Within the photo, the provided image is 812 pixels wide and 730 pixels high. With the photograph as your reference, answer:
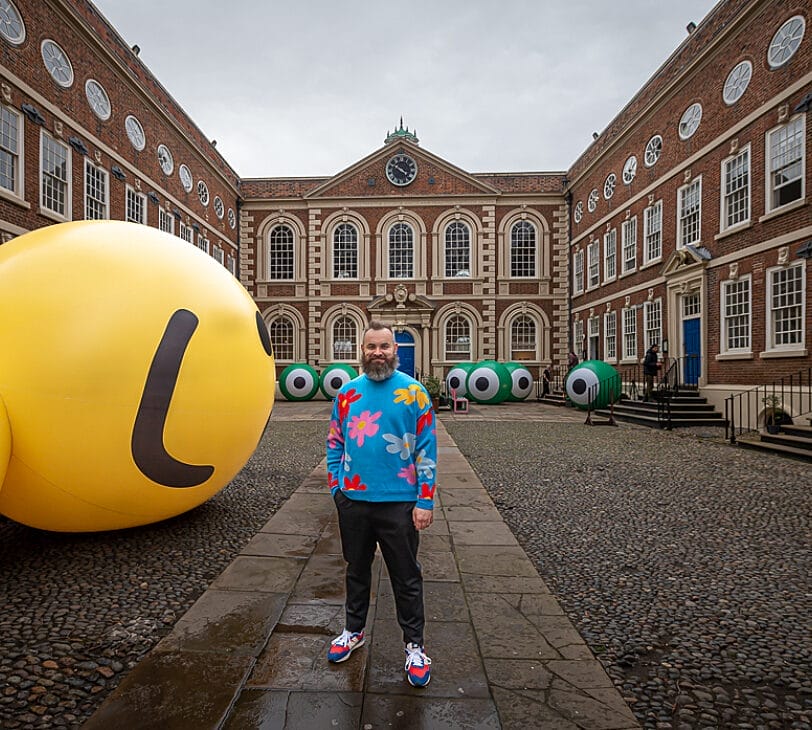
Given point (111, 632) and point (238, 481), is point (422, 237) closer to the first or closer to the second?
point (238, 481)

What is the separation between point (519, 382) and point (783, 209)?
12.3m

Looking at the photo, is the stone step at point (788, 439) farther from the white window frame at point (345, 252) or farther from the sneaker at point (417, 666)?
the white window frame at point (345, 252)

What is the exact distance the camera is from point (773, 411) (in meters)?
11.8

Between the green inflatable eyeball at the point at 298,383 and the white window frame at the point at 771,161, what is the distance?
17528 millimetres

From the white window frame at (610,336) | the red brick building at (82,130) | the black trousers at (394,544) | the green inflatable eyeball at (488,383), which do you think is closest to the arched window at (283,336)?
the red brick building at (82,130)

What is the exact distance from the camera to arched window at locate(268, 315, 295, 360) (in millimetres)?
28531

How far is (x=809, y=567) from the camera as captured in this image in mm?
4180

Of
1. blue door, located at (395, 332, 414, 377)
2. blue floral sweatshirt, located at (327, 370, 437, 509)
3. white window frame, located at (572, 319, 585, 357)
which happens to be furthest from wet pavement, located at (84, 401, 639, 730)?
blue door, located at (395, 332, 414, 377)

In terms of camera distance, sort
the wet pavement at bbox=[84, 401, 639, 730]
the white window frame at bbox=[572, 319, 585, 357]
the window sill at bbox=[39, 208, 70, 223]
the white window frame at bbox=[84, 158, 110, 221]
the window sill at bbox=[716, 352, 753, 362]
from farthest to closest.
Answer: the white window frame at bbox=[572, 319, 585, 357] → the white window frame at bbox=[84, 158, 110, 221] → the window sill at bbox=[716, 352, 753, 362] → the window sill at bbox=[39, 208, 70, 223] → the wet pavement at bbox=[84, 401, 639, 730]

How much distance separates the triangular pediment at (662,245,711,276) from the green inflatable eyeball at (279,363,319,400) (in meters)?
14.8

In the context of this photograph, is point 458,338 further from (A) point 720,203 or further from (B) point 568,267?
(A) point 720,203

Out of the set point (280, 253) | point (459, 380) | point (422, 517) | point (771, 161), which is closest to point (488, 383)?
point (459, 380)

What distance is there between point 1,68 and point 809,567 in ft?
56.6

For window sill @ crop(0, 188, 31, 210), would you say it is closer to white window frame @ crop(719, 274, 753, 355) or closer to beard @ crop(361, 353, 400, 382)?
beard @ crop(361, 353, 400, 382)
